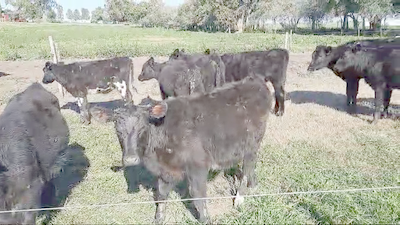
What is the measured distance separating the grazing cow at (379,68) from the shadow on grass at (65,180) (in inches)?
238

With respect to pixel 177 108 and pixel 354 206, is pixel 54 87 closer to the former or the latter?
pixel 177 108

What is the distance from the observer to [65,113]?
1012cm

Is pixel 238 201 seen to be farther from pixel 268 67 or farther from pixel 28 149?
pixel 268 67

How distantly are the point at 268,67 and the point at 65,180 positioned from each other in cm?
598

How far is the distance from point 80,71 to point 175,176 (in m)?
6.67

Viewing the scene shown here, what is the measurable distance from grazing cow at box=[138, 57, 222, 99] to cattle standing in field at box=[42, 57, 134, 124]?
1.51 m

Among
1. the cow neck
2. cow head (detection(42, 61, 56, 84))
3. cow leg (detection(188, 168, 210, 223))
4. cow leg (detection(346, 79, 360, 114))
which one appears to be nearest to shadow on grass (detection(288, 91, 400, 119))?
cow leg (detection(346, 79, 360, 114))

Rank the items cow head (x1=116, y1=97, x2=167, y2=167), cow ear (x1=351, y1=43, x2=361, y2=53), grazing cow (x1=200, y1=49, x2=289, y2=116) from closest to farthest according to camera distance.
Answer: cow head (x1=116, y1=97, x2=167, y2=167)
cow ear (x1=351, y1=43, x2=361, y2=53)
grazing cow (x1=200, y1=49, x2=289, y2=116)

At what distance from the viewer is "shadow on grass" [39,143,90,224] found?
16.0 feet

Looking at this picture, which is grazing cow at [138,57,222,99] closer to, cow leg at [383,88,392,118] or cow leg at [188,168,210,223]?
cow leg at [383,88,392,118]

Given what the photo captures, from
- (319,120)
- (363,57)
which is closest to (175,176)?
(319,120)

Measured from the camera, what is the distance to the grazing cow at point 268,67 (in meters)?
9.67

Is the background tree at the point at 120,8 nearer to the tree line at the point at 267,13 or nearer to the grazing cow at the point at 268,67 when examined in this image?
the tree line at the point at 267,13

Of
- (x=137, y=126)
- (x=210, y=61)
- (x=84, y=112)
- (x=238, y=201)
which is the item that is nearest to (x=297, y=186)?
(x=238, y=201)
